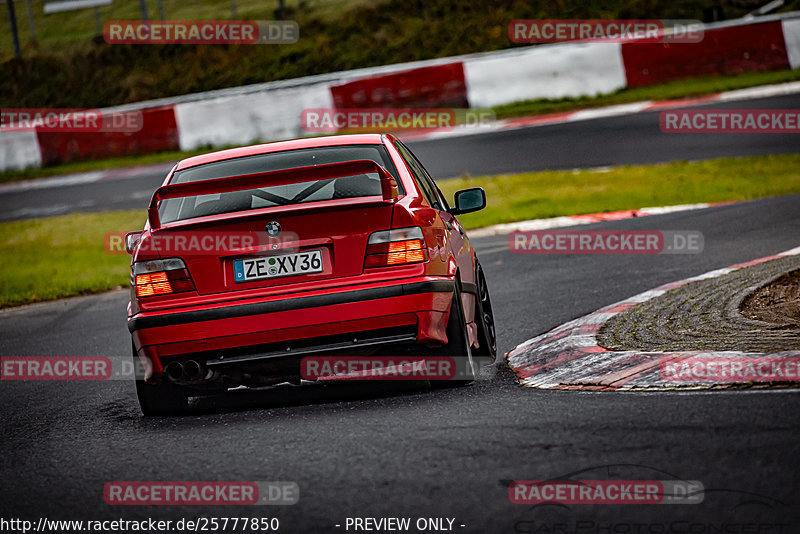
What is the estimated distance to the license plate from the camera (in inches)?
212

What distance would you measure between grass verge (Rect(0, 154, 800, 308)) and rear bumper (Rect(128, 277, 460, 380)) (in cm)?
698

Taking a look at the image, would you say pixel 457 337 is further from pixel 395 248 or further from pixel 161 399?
pixel 161 399

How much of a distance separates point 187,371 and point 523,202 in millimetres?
9263

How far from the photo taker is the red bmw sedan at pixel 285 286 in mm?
5328

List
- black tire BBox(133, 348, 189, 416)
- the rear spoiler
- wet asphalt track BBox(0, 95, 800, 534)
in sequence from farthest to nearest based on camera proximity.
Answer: black tire BBox(133, 348, 189, 416), the rear spoiler, wet asphalt track BBox(0, 95, 800, 534)

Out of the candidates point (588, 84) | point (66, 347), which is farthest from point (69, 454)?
point (588, 84)

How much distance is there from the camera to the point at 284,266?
17.7ft

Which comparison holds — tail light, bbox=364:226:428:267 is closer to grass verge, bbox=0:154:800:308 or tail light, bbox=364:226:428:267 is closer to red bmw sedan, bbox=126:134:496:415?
red bmw sedan, bbox=126:134:496:415

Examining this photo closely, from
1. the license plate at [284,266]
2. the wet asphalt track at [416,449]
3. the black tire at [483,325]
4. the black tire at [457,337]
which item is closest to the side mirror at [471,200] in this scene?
the black tire at [483,325]

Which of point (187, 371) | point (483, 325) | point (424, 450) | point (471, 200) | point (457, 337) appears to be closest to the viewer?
point (424, 450)

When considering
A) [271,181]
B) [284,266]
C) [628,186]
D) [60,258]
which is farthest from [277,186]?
[628,186]

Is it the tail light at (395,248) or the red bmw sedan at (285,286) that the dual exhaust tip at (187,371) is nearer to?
the red bmw sedan at (285,286)

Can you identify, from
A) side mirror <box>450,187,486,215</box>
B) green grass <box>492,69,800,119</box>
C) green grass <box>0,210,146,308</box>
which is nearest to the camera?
side mirror <box>450,187,486,215</box>

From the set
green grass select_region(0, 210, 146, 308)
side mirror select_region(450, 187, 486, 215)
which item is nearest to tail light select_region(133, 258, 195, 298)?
side mirror select_region(450, 187, 486, 215)
